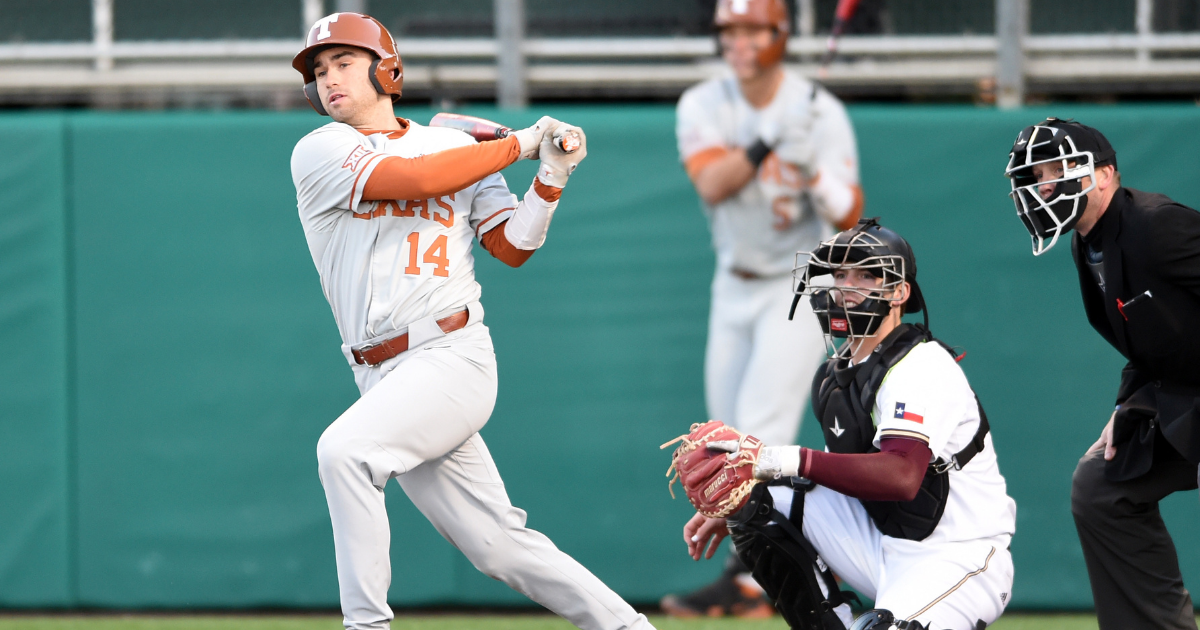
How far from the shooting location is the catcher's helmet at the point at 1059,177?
3.41 meters

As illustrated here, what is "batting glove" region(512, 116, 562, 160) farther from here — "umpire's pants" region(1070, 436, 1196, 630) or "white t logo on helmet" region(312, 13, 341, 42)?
"umpire's pants" region(1070, 436, 1196, 630)

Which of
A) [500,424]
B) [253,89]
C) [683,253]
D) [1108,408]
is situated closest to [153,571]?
[500,424]

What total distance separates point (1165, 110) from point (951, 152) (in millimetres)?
959

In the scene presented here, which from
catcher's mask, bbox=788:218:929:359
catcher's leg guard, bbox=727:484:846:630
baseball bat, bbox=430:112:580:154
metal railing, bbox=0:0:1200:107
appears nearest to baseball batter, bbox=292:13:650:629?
baseball bat, bbox=430:112:580:154

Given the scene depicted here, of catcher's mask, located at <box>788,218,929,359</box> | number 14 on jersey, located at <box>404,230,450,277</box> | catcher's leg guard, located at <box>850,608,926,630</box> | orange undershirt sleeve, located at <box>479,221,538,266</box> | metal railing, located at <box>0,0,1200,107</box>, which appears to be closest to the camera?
catcher's leg guard, located at <box>850,608,926,630</box>

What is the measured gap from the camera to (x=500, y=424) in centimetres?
558

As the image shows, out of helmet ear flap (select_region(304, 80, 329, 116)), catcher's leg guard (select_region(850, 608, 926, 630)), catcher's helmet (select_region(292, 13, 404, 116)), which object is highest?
catcher's helmet (select_region(292, 13, 404, 116))

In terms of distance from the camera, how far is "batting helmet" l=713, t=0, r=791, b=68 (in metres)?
5.20

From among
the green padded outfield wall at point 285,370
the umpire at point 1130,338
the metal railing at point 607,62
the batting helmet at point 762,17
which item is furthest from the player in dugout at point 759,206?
the umpire at point 1130,338

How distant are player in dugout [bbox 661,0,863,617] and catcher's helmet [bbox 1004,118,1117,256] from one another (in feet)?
5.57

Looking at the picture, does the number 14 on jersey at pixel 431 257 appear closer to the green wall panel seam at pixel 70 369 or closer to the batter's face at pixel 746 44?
the batter's face at pixel 746 44

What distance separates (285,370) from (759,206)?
2.25m

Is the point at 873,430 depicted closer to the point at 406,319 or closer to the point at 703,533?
the point at 703,533

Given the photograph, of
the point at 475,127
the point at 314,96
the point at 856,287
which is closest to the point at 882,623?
the point at 856,287
